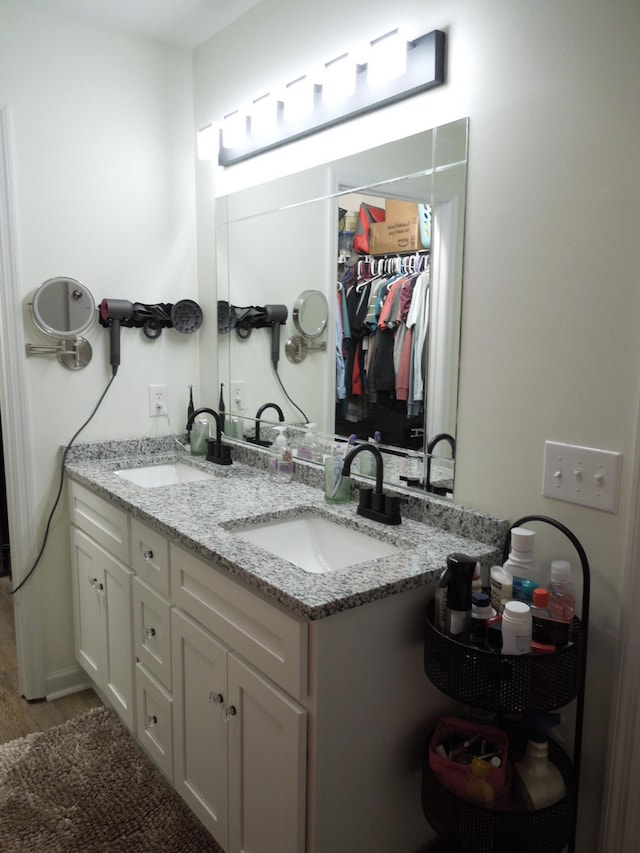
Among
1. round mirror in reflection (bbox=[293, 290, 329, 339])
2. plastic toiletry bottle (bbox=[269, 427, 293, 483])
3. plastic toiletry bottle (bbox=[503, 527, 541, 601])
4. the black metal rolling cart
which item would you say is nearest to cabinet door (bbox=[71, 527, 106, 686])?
plastic toiletry bottle (bbox=[269, 427, 293, 483])

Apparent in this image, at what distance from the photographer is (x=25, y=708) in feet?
7.68

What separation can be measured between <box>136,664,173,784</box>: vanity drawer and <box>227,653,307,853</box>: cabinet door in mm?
347

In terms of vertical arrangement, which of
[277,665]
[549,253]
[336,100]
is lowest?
[277,665]

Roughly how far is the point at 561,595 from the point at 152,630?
1.17 m

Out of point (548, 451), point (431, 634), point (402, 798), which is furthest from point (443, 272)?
point (402, 798)

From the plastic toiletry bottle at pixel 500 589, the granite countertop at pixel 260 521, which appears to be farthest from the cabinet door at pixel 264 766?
the plastic toiletry bottle at pixel 500 589

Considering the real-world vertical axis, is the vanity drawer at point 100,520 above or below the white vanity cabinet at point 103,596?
above

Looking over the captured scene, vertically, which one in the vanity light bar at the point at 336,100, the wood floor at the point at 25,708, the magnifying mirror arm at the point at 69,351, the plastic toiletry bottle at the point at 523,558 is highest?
the vanity light bar at the point at 336,100

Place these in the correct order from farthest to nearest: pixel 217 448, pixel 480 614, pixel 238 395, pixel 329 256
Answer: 1. pixel 238 395
2. pixel 217 448
3. pixel 329 256
4. pixel 480 614

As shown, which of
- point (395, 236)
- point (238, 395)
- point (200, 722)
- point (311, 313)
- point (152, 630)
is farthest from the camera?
point (238, 395)

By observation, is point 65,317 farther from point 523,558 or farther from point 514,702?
point 514,702

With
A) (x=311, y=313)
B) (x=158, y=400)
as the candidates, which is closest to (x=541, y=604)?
(x=311, y=313)

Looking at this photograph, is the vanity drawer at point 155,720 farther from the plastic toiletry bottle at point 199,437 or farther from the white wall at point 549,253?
the white wall at point 549,253

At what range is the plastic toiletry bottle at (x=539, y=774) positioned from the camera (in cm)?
129
